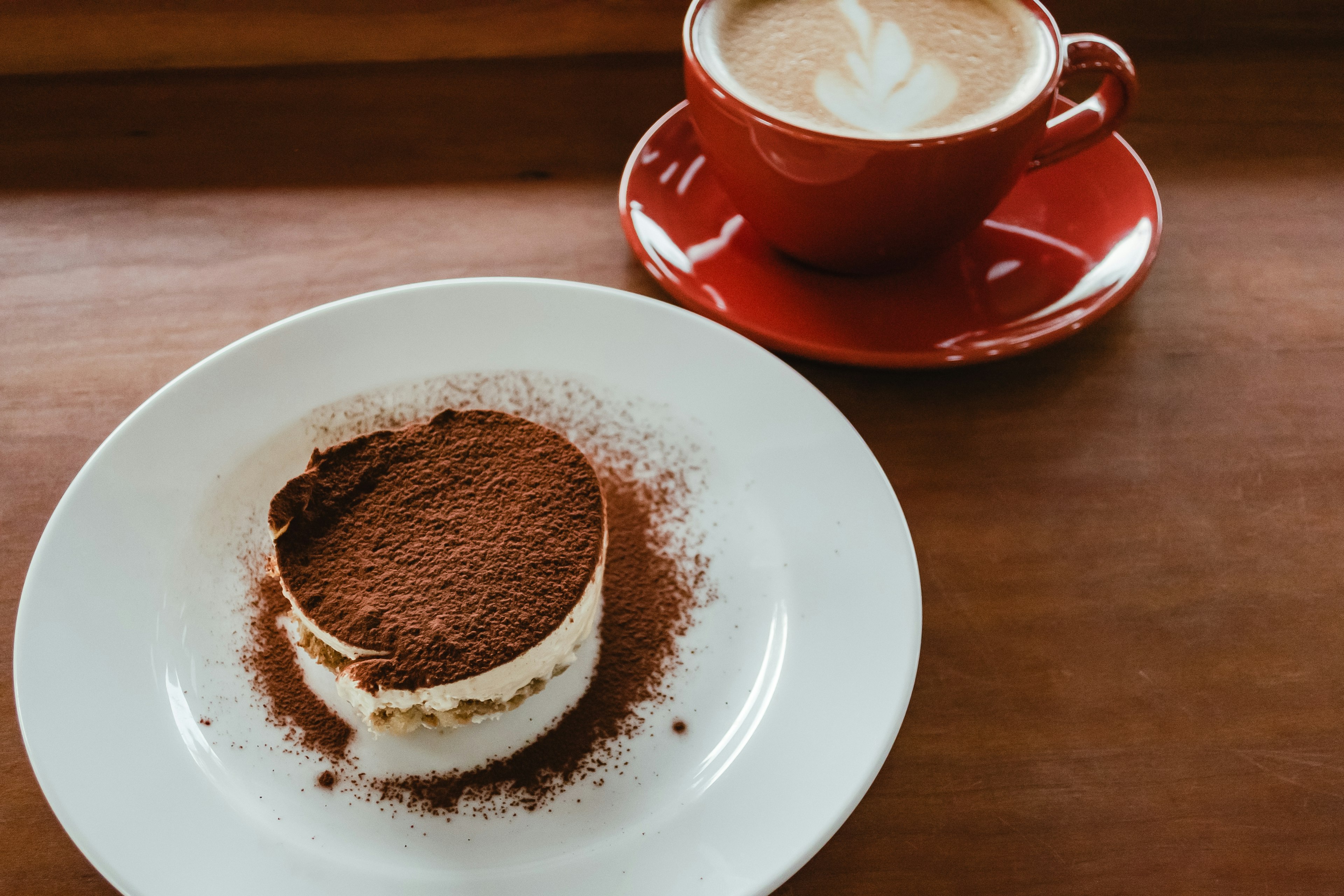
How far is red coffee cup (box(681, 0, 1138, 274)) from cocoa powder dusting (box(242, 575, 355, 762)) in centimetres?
65

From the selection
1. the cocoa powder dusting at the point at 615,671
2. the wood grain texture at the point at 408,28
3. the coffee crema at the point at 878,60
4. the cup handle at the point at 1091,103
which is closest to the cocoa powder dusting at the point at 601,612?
the cocoa powder dusting at the point at 615,671

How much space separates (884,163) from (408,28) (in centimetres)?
86

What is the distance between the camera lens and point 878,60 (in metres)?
1.05

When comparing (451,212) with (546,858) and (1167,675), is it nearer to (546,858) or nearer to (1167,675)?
(546,858)

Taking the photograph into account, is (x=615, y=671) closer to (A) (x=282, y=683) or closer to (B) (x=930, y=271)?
(A) (x=282, y=683)

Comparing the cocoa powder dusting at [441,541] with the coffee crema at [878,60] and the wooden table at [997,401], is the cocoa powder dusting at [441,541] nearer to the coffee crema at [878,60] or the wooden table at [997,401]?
the wooden table at [997,401]

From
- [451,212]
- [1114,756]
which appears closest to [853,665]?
[1114,756]

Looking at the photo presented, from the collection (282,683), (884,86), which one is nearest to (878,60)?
(884,86)

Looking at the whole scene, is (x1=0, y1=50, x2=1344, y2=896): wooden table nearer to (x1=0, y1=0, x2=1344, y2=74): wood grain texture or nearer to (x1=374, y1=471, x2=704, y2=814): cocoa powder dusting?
(x1=0, y1=0, x2=1344, y2=74): wood grain texture

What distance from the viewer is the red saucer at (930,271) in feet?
3.48

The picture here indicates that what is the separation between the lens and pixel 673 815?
29.9 inches

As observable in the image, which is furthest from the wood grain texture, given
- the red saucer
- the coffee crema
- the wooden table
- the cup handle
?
the cup handle

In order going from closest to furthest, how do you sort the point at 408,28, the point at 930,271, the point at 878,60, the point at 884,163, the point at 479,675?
the point at 479,675 < the point at 884,163 < the point at 878,60 < the point at 930,271 < the point at 408,28

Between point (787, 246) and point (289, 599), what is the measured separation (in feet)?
2.18
